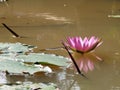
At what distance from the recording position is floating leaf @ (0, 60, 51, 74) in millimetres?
1467

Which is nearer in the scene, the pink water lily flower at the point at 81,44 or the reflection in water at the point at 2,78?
the reflection in water at the point at 2,78

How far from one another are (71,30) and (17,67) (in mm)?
1111

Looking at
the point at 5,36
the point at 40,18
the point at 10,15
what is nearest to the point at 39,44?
the point at 5,36

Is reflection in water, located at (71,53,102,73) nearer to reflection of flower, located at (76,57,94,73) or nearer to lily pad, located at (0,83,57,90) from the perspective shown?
reflection of flower, located at (76,57,94,73)

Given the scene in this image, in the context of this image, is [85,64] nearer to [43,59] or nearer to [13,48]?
[43,59]

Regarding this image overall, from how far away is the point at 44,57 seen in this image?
164 cm

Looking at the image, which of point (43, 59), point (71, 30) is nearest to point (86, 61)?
point (43, 59)

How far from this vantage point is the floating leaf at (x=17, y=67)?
57.8 inches

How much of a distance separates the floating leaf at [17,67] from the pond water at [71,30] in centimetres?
4

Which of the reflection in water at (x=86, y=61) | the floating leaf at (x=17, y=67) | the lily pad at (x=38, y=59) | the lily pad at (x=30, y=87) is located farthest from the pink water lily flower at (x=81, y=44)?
the lily pad at (x=30, y=87)

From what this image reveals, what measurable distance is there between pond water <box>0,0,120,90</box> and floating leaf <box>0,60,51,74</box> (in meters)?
0.04

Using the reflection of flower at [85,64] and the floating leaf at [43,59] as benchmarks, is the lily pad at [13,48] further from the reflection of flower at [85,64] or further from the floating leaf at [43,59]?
the reflection of flower at [85,64]

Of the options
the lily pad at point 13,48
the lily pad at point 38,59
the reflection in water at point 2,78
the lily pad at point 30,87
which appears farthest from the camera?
the lily pad at point 13,48

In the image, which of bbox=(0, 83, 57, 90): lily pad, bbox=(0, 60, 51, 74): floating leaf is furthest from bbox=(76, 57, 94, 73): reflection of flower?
bbox=(0, 83, 57, 90): lily pad
